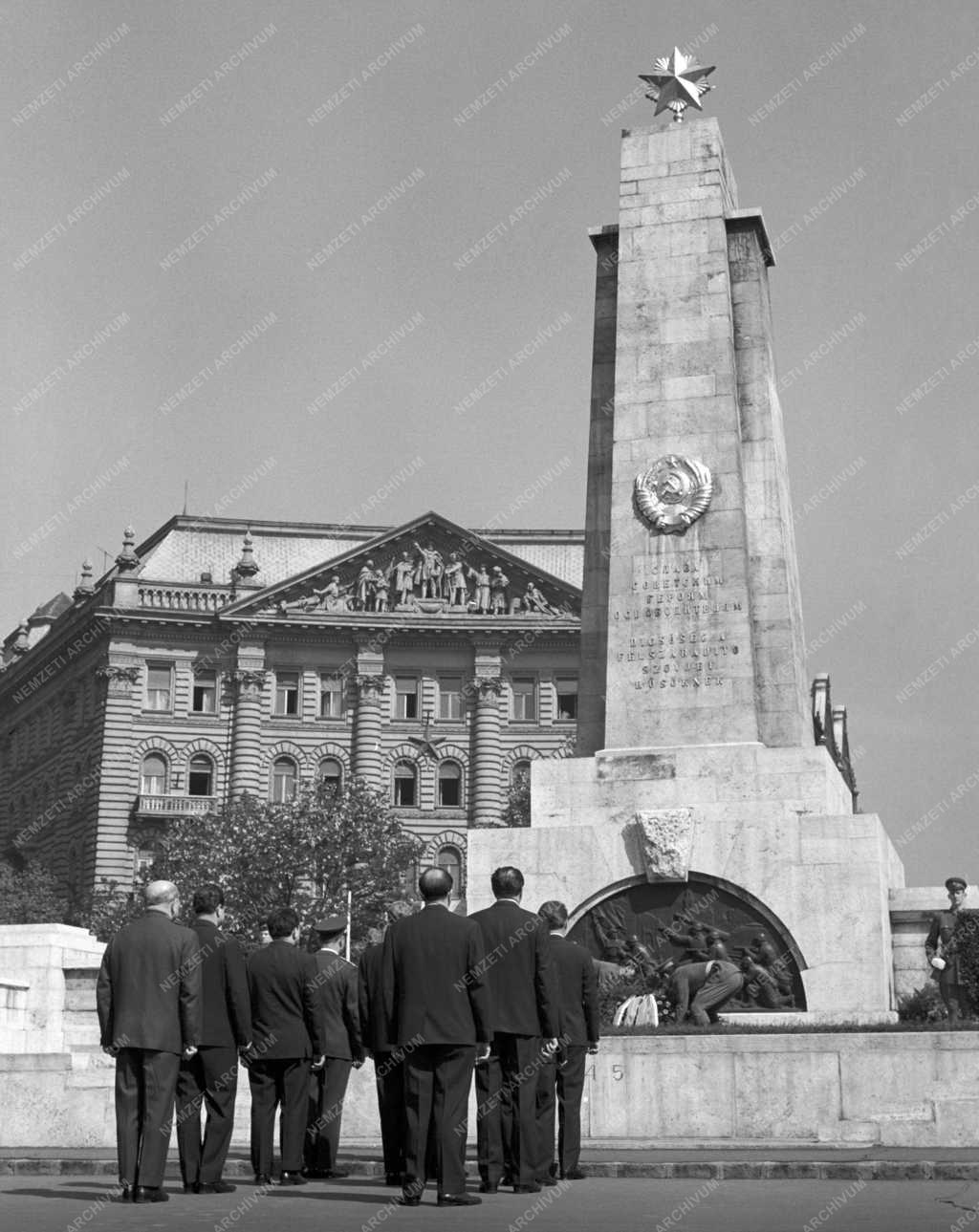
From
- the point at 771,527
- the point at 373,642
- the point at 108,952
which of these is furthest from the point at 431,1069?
the point at 373,642

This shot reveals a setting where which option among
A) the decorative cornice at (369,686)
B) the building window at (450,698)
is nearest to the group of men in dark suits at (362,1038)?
the decorative cornice at (369,686)

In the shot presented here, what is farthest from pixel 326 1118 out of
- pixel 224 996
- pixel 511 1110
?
pixel 511 1110

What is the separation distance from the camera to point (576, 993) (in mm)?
12539

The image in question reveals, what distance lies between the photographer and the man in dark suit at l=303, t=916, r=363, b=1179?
12797 mm

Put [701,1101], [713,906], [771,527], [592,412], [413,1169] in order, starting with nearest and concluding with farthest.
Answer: [413,1169] → [701,1101] → [713,906] → [771,527] → [592,412]

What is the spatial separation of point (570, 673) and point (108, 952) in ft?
218

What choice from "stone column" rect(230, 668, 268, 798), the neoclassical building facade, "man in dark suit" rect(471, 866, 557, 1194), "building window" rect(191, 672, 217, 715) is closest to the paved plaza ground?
"man in dark suit" rect(471, 866, 557, 1194)

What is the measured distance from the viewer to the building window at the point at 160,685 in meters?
76.3

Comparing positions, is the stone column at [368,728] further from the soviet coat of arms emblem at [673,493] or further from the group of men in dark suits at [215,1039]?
the group of men in dark suits at [215,1039]

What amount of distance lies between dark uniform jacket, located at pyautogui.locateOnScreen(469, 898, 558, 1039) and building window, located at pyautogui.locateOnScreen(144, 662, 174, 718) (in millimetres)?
65665

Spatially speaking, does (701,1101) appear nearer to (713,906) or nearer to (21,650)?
(713,906)

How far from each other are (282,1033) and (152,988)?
1.50 m

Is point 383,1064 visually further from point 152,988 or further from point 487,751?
point 487,751

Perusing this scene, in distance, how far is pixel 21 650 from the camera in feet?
301
